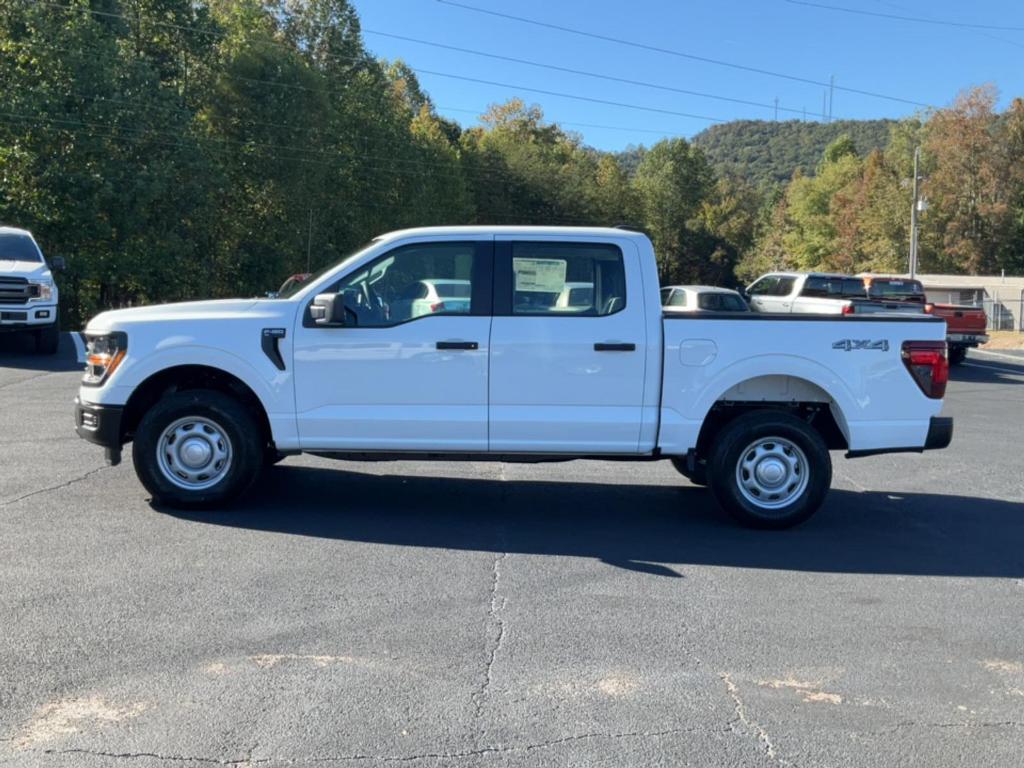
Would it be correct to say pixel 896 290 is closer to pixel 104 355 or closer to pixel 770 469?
pixel 770 469

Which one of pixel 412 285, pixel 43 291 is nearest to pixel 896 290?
pixel 43 291

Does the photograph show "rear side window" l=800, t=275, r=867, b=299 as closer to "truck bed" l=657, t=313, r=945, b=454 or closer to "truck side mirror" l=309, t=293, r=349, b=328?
"truck bed" l=657, t=313, r=945, b=454

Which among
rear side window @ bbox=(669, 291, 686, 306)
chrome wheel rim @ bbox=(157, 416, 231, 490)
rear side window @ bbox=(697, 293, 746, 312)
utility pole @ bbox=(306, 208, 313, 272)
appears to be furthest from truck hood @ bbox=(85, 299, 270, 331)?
utility pole @ bbox=(306, 208, 313, 272)

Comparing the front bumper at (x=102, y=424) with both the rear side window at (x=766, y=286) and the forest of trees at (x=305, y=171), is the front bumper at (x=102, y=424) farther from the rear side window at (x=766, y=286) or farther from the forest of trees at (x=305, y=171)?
the forest of trees at (x=305, y=171)

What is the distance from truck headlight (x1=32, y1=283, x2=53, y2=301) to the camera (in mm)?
16828

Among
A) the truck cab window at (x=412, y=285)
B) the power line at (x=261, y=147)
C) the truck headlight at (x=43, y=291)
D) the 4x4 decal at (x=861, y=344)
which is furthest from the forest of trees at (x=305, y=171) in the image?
the 4x4 decal at (x=861, y=344)

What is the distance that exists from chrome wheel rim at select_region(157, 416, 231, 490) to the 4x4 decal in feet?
14.4

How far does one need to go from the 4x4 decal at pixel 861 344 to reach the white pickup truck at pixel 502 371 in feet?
0.03

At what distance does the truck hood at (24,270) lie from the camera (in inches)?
649

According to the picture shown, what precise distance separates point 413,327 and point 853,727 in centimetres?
391

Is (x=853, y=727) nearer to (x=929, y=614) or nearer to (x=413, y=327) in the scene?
(x=929, y=614)

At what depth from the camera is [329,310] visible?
6.57 meters

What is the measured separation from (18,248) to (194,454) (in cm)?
1314

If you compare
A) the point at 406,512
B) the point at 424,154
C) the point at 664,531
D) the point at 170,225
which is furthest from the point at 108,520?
the point at 424,154
